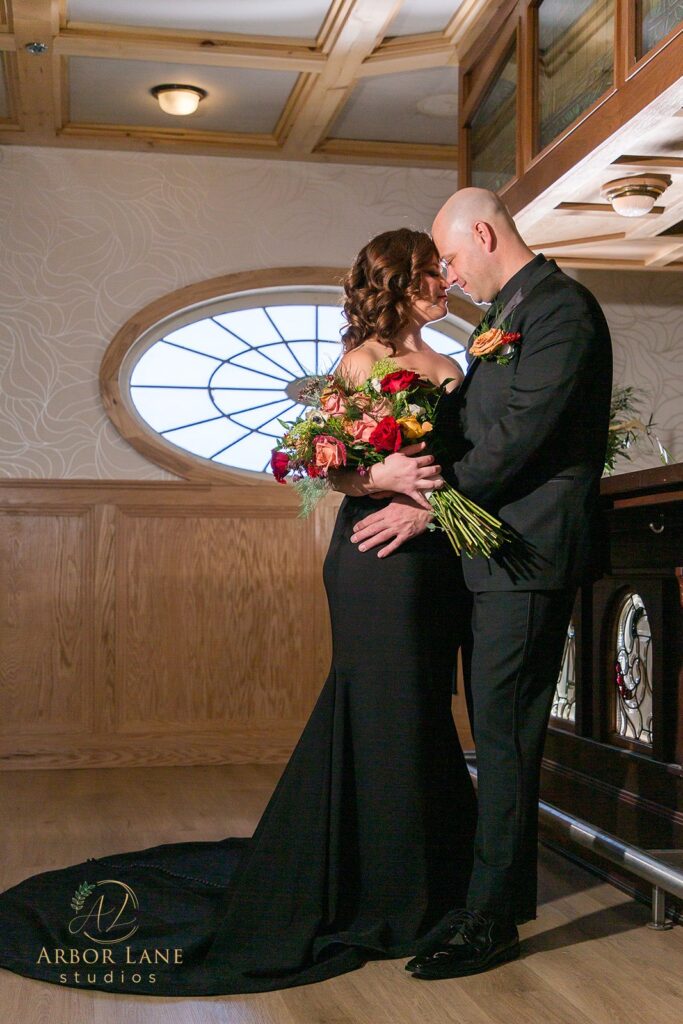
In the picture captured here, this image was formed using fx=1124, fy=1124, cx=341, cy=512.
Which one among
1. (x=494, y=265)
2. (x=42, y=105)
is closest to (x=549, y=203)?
(x=494, y=265)

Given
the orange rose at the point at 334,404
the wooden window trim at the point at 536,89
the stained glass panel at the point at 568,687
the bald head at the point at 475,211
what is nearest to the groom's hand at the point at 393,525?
the orange rose at the point at 334,404

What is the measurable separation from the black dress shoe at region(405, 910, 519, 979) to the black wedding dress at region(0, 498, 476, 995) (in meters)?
0.14

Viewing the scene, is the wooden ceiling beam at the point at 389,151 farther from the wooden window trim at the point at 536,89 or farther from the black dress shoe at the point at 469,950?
the black dress shoe at the point at 469,950

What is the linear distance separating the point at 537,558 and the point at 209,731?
308 centimetres

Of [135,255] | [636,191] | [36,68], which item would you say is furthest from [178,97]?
[636,191]

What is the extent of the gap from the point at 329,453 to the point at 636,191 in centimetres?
176

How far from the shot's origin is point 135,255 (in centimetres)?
519

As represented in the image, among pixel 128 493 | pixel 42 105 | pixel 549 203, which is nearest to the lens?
pixel 549 203

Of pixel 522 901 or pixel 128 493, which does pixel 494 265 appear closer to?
pixel 522 901

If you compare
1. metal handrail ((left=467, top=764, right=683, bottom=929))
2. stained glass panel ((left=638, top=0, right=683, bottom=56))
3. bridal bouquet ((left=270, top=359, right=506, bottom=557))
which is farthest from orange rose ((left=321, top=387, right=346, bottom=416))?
stained glass panel ((left=638, top=0, right=683, bottom=56))

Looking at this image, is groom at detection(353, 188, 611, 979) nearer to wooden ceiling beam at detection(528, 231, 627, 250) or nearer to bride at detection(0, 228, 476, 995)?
bride at detection(0, 228, 476, 995)

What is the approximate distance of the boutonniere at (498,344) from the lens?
2330 millimetres

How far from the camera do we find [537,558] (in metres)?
2.32

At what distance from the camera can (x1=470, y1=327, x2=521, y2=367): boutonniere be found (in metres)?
2.33
